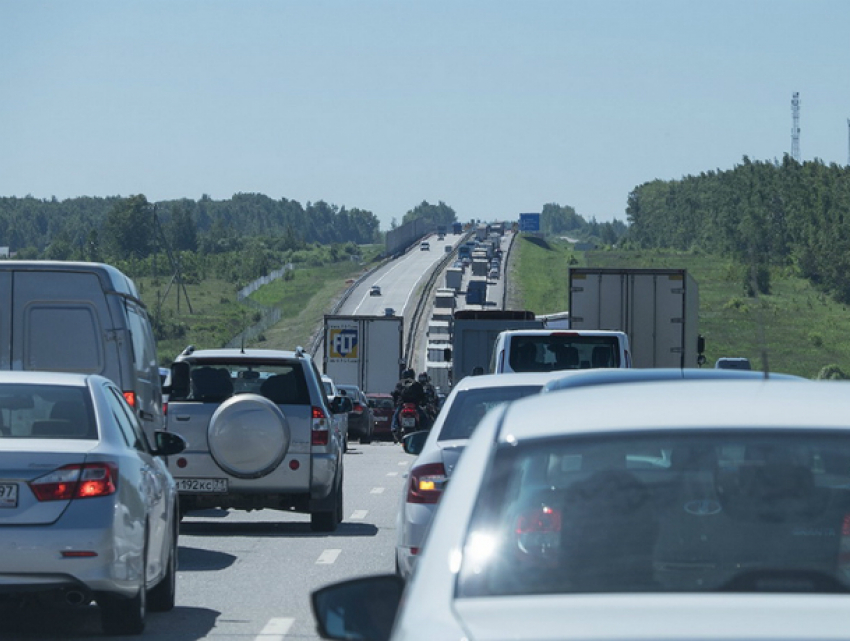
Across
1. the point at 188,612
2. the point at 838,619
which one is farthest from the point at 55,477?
the point at 838,619

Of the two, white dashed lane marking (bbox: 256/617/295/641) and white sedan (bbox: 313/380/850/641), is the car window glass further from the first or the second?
white sedan (bbox: 313/380/850/641)

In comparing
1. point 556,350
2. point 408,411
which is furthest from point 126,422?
point 408,411

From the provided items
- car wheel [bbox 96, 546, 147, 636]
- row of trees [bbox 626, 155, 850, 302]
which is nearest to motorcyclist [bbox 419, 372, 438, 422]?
car wheel [bbox 96, 546, 147, 636]

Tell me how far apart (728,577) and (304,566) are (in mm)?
9209

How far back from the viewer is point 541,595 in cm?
331

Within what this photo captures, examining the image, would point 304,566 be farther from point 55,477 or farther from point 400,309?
point 400,309

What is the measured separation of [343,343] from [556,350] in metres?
29.2

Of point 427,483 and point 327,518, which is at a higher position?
point 427,483

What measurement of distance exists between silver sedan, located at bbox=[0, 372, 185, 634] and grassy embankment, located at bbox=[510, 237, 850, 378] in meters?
78.8

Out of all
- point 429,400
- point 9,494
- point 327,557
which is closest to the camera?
point 9,494

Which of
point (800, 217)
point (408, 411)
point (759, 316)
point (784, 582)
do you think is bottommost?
point (408, 411)

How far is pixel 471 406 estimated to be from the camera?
10.6m

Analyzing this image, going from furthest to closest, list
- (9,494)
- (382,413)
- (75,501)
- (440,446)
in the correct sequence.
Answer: (382,413)
(440,446)
(75,501)
(9,494)

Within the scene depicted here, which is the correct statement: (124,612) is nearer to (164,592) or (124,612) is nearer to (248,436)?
(164,592)
